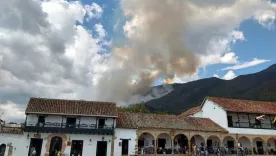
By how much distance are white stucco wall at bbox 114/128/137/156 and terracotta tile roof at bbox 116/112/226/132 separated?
0.58 m

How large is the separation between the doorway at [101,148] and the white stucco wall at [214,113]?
655 inches

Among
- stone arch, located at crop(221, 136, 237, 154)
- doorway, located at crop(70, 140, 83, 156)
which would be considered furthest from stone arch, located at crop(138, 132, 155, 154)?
stone arch, located at crop(221, 136, 237, 154)

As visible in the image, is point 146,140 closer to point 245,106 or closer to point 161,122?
point 161,122

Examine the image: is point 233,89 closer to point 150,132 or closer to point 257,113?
point 257,113

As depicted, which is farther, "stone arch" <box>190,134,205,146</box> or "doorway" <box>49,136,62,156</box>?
"stone arch" <box>190,134,205,146</box>

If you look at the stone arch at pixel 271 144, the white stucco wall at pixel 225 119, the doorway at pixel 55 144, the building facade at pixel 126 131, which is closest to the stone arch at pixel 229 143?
the building facade at pixel 126 131

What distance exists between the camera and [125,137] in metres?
29.7

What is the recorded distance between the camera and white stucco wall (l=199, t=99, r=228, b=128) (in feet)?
114

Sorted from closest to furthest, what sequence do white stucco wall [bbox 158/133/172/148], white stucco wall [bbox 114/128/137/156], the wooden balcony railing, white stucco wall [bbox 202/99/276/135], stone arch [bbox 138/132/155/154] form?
white stucco wall [bbox 114/128/137/156], stone arch [bbox 138/132/155/154], white stucco wall [bbox 158/133/172/148], white stucco wall [bbox 202/99/276/135], the wooden balcony railing

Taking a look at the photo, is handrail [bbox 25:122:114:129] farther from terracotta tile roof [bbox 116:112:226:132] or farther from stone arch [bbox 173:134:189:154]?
stone arch [bbox 173:134:189:154]

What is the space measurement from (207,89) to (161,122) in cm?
11270

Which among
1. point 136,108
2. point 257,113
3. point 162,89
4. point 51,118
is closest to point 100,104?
point 51,118

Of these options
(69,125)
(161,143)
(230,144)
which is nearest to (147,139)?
(161,143)

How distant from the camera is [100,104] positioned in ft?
104
